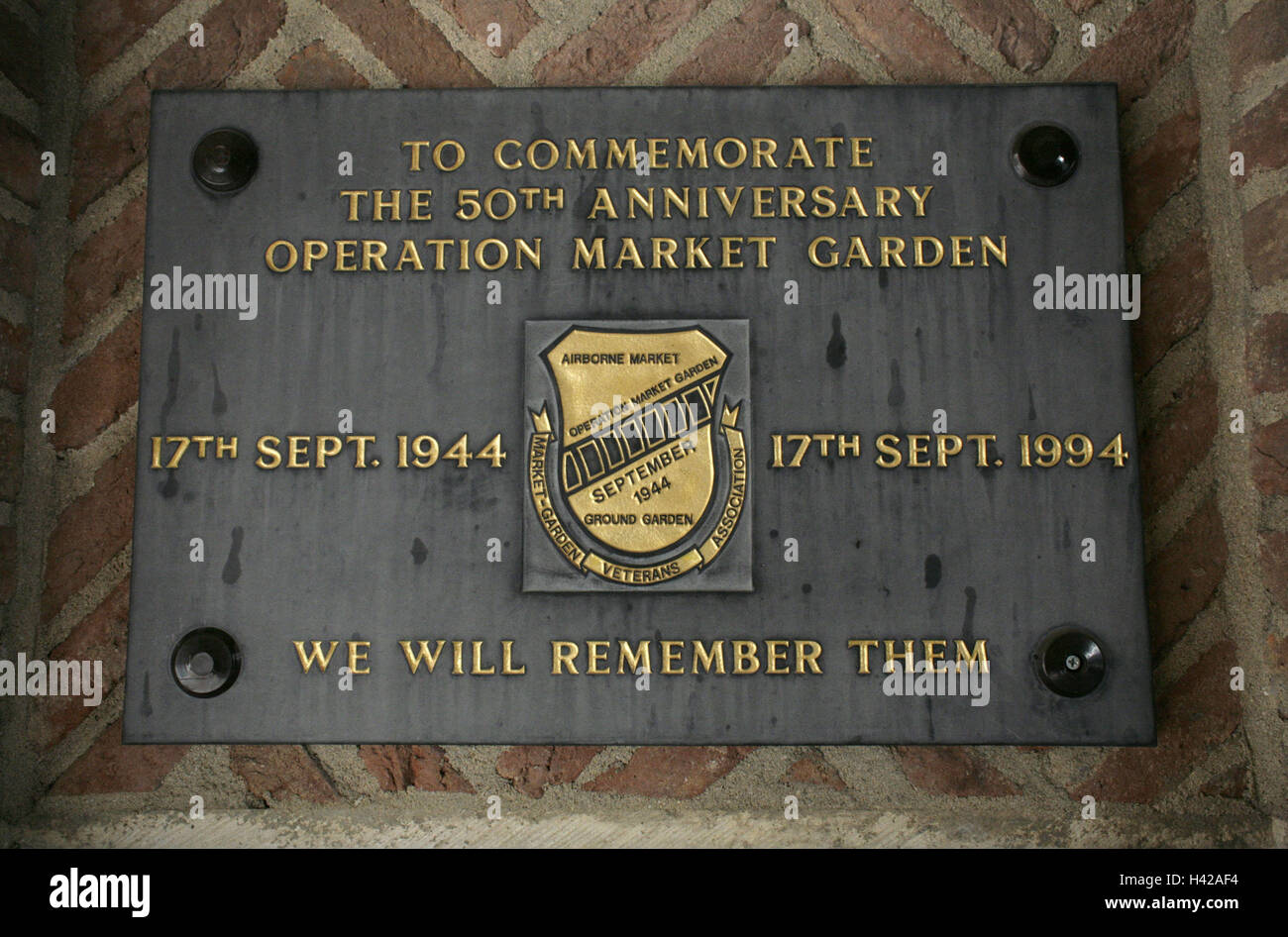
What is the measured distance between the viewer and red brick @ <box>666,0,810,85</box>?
5.51 feet

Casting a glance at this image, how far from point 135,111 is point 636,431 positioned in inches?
46.9

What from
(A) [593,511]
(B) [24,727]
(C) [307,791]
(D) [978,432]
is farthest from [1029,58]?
(B) [24,727]

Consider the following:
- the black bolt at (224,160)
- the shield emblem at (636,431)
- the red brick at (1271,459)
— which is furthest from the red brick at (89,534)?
the red brick at (1271,459)

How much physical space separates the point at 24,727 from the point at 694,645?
127cm

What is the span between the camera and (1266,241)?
158cm

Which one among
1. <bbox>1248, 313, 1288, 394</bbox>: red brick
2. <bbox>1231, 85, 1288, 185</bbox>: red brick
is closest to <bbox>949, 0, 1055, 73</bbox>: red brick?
<bbox>1231, 85, 1288, 185</bbox>: red brick

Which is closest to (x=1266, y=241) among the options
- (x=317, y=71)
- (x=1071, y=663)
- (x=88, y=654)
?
(x=1071, y=663)

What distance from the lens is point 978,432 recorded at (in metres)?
1.52

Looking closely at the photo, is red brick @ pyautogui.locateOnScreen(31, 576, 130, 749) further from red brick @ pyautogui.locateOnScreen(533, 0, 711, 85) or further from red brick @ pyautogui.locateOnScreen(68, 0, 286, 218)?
red brick @ pyautogui.locateOnScreen(533, 0, 711, 85)

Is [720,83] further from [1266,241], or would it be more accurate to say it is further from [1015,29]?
[1266,241]

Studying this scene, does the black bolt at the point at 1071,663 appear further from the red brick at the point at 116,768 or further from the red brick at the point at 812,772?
the red brick at the point at 116,768

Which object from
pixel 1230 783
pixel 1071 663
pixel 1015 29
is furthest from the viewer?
pixel 1015 29

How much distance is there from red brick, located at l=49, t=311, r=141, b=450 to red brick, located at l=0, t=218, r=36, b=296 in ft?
0.61

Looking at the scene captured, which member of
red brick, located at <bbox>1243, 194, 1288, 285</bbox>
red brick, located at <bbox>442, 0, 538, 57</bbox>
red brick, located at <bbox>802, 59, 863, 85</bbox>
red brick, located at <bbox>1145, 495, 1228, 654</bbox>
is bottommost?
red brick, located at <bbox>1145, 495, 1228, 654</bbox>
